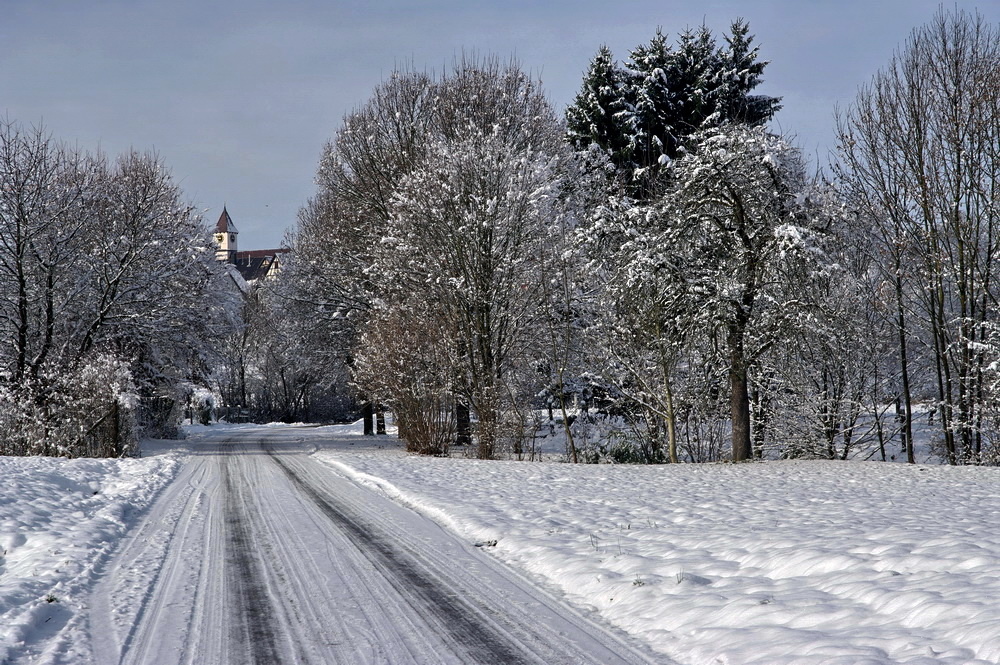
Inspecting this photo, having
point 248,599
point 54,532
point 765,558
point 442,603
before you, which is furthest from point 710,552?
point 54,532

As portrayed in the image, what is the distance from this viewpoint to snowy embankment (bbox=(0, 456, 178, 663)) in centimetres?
516

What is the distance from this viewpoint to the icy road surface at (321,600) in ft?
14.9

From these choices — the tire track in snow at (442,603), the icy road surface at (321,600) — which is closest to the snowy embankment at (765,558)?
the icy road surface at (321,600)

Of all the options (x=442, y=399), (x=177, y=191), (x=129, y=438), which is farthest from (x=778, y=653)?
(x=177, y=191)

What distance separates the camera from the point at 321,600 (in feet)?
18.4

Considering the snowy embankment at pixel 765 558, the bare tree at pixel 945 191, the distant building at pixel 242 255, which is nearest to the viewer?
the snowy embankment at pixel 765 558

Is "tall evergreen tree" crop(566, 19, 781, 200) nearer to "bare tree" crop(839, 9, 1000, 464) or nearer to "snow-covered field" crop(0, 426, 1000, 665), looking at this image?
"bare tree" crop(839, 9, 1000, 464)

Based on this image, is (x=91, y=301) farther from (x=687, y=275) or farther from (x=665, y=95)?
(x=665, y=95)

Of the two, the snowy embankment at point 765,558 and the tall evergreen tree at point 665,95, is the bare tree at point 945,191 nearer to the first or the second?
the snowy embankment at point 765,558

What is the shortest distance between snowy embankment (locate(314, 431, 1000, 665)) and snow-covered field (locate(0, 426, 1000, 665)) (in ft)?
0.06

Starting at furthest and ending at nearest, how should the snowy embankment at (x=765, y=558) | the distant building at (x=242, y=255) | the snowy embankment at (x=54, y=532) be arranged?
the distant building at (x=242, y=255) → the snowy embankment at (x=54, y=532) → the snowy embankment at (x=765, y=558)

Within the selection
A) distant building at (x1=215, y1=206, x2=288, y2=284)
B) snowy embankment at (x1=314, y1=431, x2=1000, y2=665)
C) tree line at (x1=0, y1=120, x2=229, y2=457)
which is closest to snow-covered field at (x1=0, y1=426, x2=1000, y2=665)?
snowy embankment at (x1=314, y1=431, x2=1000, y2=665)

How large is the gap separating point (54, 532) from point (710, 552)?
713cm

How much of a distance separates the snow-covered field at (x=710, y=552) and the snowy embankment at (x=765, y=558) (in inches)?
0.7
